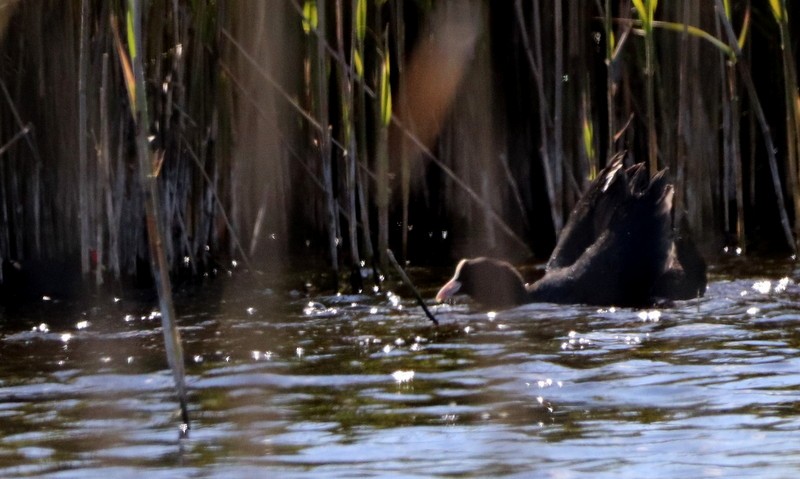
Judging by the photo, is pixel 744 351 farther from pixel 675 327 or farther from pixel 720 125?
pixel 720 125

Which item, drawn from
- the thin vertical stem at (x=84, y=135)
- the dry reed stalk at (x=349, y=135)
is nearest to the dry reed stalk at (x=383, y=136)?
the dry reed stalk at (x=349, y=135)

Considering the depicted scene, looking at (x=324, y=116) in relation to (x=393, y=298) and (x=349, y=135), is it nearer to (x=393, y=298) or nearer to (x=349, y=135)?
(x=349, y=135)

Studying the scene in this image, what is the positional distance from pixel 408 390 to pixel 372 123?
3.97m

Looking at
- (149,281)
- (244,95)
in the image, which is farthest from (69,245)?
(244,95)

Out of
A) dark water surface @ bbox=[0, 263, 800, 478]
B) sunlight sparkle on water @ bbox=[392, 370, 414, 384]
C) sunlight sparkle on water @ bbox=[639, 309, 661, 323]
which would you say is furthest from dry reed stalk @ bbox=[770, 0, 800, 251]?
sunlight sparkle on water @ bbox=[392, 370, 414, 384]

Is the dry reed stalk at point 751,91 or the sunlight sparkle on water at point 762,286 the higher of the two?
the dry reed stalk at point 751,91

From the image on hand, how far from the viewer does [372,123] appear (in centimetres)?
Answer: 873

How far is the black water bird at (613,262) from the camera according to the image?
7363mm

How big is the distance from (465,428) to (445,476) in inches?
24.7

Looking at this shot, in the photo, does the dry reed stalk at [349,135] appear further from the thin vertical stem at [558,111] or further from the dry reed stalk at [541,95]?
the dry reed stalk at [541,95]

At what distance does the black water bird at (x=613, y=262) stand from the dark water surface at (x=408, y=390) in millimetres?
207

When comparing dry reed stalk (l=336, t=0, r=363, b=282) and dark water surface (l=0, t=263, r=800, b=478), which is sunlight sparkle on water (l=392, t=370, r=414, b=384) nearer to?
dark water surface (l=0, t=263, r=800, b=478)

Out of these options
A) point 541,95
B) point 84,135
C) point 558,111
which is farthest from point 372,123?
point 84,135

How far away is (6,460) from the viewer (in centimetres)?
408
